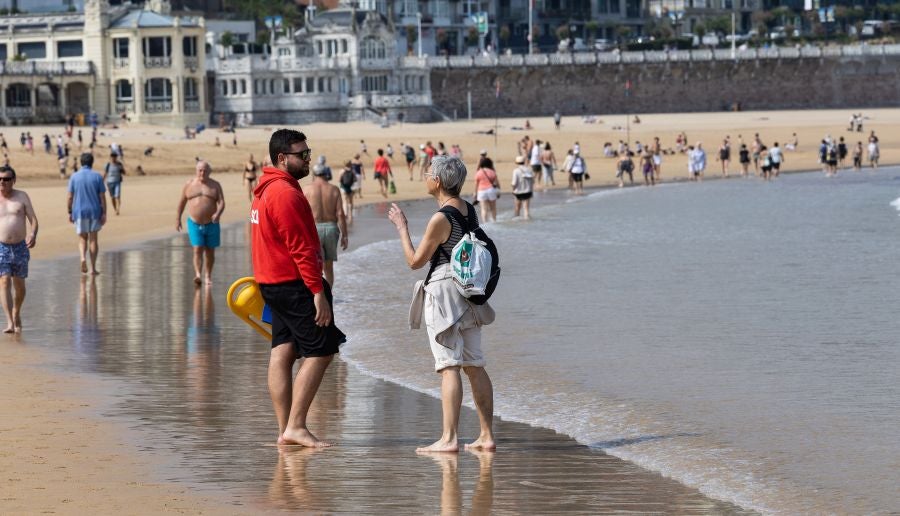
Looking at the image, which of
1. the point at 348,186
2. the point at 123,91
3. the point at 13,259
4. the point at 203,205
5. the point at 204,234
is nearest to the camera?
the point at 13,259

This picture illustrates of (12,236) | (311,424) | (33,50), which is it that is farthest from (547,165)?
(33,50)

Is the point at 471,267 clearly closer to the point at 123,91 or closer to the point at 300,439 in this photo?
the point at 300,439

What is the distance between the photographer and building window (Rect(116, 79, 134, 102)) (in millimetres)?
77625

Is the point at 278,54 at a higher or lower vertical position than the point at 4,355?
higher

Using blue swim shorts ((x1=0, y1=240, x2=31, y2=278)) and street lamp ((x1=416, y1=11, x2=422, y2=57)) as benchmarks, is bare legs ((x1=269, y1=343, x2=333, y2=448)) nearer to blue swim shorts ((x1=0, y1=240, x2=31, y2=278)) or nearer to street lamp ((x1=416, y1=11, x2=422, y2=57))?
blue swim shorts ((x1=0, y1=240, x2=31, y2=278))

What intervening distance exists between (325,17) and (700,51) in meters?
29.3

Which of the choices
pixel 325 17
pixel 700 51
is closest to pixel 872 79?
pixel 700 51

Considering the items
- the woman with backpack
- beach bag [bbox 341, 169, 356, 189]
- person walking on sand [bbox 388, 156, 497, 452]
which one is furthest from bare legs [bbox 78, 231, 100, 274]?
beach bag [bbox 341, 169, 356, 189]

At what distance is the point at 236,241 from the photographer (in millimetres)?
25078

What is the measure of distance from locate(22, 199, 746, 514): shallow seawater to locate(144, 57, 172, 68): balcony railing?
203ft

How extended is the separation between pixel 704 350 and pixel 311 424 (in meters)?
4.68

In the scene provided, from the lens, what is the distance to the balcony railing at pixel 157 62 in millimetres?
77250

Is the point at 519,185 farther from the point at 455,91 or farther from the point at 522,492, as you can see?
the point at 455,91

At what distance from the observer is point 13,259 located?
13.3m
